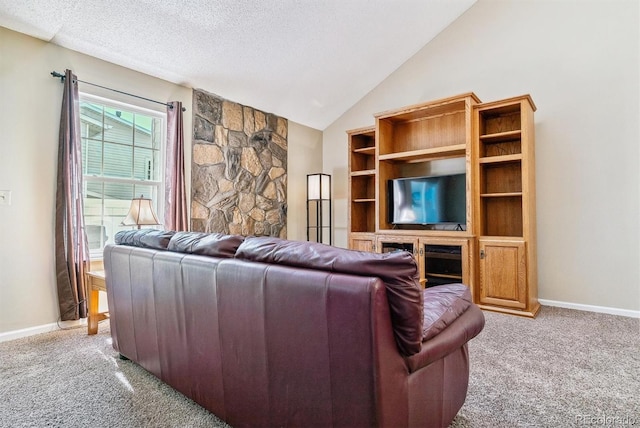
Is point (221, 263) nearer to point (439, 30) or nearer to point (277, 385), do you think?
point (277, 385)

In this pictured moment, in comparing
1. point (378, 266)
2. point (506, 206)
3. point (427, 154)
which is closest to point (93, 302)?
point (378, 266)

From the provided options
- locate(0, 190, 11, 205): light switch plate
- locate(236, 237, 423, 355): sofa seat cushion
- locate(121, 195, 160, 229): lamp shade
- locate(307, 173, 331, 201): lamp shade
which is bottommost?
locate(236, 237, 423, 355): sofa seat cushion

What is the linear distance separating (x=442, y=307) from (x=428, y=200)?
269cm

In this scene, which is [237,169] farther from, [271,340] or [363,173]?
[271,340]

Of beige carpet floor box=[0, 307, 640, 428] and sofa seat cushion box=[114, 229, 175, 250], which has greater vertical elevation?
sofa seat cushion box=[114, 229, 175, 250]

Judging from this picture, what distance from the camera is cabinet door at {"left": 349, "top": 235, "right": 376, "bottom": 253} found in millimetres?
4196

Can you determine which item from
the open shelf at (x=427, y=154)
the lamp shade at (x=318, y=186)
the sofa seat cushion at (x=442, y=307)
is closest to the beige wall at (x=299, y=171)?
the lamp shade at (x=318, y=186)

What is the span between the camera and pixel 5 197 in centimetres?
256

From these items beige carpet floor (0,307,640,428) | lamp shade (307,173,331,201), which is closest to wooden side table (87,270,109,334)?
beige carpet floor (0,307,640,428)

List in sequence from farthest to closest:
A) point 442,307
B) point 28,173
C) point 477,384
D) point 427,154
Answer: point 427,154 → point 28,173 → point 477,384 → point 442,307

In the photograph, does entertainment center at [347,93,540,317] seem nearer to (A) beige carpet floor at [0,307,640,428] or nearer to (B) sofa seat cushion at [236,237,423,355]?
(A) beige carpet floor at [0,307,640,428]

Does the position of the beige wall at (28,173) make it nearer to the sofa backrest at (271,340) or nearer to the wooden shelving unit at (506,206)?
the sofa backrest at (271,340)

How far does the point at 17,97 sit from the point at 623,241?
5.35 metres

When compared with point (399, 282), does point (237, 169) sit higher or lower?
higher
